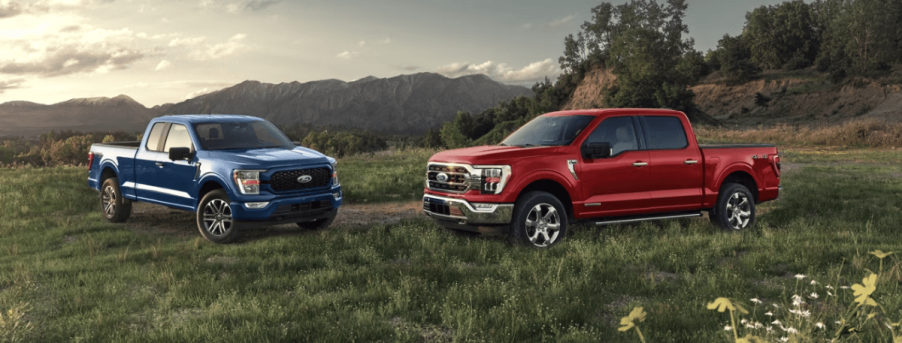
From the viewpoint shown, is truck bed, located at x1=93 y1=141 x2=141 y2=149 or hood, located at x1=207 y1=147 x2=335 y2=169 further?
truck bed, located at x1=93 y1=141 x2=141 y2=149

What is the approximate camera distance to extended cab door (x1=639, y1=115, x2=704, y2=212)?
31.0 ft

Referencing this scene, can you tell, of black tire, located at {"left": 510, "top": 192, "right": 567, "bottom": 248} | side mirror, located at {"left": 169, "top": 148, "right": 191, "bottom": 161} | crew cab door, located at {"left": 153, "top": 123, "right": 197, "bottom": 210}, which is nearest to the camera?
black tire, located at {"left": 510, "top": 192, "right": 567, "bottom": 248}

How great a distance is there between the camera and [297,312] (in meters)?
5.57

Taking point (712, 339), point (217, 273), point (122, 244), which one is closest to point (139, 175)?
point (122, 244)

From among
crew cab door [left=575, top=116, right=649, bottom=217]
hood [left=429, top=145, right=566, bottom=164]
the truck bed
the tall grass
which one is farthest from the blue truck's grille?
the tall grass

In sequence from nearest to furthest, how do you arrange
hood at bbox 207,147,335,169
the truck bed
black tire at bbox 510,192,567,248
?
black tire at bbox 510,192,567,248 < hood at bbox 207,147,335,169 < the truck bed

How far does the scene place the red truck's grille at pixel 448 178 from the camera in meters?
8.59

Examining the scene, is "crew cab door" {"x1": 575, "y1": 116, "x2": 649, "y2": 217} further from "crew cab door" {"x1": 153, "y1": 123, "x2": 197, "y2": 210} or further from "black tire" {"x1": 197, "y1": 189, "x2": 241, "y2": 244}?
"crew cab door" {"x1": 153, "y1": 123, "x2": 197, "y2": 210}

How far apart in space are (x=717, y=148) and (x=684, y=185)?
0.97 meters

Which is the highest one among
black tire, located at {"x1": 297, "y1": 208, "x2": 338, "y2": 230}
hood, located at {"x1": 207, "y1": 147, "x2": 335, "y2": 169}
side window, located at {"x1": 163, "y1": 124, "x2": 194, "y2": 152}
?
side window, located at {"x1": 163, "y1": 124, "x2": 194, "y2": 152}

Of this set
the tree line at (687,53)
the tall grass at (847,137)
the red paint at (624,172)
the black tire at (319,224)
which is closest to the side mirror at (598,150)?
the red paint at (624,172)

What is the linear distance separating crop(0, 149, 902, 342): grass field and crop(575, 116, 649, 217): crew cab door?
1.59 feet

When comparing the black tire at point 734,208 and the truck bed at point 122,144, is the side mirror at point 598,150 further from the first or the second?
the truck bed at point 122,144

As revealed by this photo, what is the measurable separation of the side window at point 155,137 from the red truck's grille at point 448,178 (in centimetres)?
503
